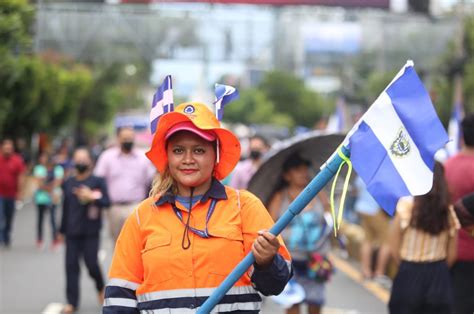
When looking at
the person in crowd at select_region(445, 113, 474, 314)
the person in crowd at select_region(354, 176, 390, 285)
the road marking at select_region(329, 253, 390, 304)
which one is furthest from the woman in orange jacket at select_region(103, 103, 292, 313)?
the person in crowd at select_region(354, 176, 390, 285)

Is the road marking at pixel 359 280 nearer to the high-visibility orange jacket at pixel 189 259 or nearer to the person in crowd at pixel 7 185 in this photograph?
the person in crowd at pixel 7 185

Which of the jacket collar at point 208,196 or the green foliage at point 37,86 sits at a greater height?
the jacket collar at point 208,196

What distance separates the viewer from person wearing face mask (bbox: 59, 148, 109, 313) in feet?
38.1

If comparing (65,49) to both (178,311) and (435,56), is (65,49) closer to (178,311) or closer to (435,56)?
(435,56)

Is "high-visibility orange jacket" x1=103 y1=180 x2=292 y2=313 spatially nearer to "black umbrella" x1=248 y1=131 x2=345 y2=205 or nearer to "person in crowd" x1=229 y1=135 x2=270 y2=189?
"black umbrella" x1=248 y1=131 x2=345 y2=205

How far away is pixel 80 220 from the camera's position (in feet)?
38.3

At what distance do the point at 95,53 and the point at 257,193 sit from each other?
39.4 metres

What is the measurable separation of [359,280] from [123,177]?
3975mm

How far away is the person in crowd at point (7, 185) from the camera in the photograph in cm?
1842

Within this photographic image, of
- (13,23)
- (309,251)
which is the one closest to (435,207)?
(309,251)

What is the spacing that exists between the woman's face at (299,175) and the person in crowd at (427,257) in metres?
1.10

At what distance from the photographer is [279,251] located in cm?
463

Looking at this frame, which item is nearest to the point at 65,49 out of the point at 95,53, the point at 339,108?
the point at 95,53

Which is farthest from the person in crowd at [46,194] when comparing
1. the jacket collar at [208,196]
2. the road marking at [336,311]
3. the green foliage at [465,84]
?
the jacket collar at [208,196]
